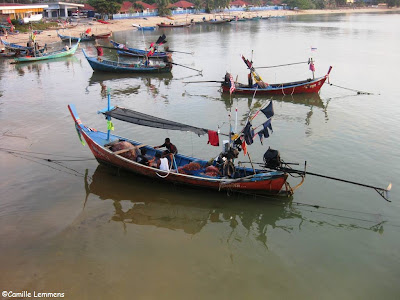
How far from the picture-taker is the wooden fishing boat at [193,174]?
35.6 feet

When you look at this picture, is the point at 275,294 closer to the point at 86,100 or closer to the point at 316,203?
the point at 316,203

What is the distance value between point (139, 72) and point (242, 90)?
10.9m

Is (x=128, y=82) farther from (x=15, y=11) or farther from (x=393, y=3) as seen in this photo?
(x=393, y=3)

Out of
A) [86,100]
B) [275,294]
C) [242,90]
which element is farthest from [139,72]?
[275,294]

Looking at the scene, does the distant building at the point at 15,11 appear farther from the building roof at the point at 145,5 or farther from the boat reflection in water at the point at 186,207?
the boat reflection in water at the point at 186,207

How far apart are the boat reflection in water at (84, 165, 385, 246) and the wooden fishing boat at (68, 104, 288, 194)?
16.3 inches

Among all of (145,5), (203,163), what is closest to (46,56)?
(203,163)

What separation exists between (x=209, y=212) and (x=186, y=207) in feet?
2.60

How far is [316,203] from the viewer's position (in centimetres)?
1127

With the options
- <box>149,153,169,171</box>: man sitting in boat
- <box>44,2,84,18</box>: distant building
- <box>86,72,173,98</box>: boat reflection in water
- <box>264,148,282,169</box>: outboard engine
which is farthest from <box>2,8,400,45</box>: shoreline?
<box>264,148,282,169</box>: outboard engine

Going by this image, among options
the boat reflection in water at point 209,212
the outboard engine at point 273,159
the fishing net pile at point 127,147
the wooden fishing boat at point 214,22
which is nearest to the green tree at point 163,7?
the wooden fishing boat at point 214,22

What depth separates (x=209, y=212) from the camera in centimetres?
1099

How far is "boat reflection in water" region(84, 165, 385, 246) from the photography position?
10.3m

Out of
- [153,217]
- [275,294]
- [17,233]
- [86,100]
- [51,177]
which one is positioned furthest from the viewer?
[86,100]
